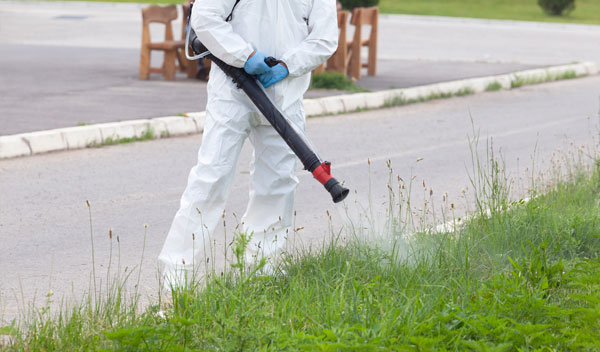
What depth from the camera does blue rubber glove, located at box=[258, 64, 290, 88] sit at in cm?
444

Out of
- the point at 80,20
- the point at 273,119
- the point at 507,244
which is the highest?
the point at 273,119

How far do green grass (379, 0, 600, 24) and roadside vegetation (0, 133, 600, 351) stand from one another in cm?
2514

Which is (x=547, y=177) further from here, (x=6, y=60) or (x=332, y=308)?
(x=6, y=60)

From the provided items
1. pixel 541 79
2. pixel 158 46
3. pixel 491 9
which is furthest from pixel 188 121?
pixel 491 9

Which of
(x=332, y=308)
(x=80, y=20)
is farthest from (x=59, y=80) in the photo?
(x=80, y=20)

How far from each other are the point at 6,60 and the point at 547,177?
32.6 feet

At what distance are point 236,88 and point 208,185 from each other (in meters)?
0.49

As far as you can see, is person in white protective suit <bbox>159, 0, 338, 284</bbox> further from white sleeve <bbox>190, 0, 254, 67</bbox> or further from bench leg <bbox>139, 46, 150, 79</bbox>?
bench leg <bbox>139, 46, 150, 79</bbox>

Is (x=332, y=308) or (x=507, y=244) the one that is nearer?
(x=332, y=308)

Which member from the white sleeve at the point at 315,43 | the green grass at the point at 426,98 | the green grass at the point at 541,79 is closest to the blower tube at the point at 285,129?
the white sleeve at the point at 315,43

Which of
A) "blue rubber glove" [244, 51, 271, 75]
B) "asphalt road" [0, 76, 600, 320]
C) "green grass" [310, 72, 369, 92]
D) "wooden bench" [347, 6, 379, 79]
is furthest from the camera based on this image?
"wooden bench" [347, 6, 379, 79]

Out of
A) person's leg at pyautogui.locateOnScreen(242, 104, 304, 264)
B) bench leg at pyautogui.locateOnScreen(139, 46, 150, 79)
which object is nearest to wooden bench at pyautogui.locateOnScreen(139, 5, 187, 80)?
bench leg at pyautogui.locateOnScreen(139, 46, 150, 79)

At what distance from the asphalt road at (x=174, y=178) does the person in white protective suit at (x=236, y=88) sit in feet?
1.48

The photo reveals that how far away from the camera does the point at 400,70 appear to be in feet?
48.8
